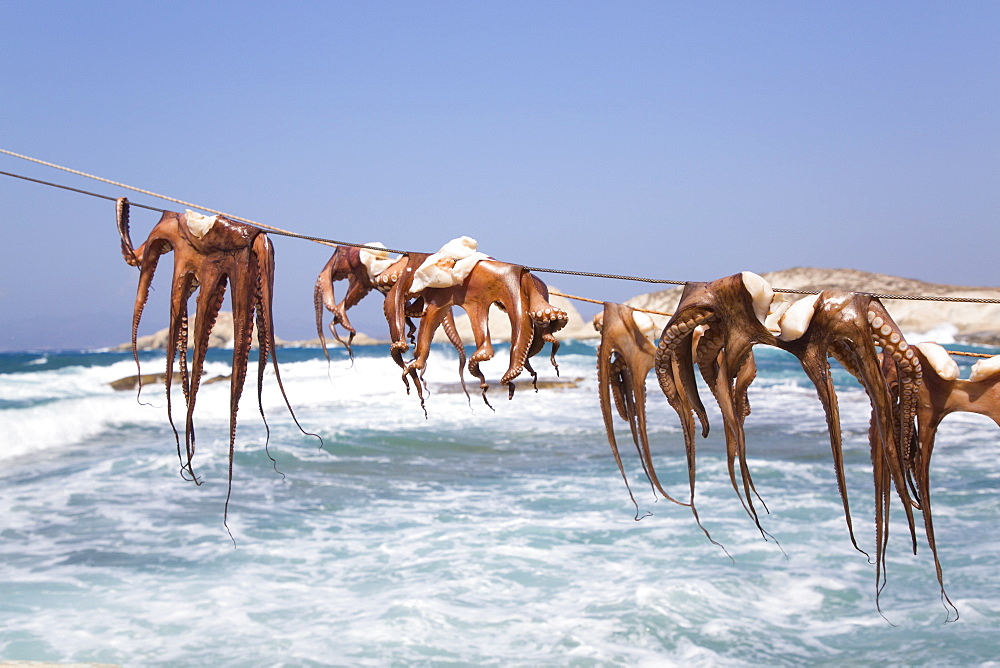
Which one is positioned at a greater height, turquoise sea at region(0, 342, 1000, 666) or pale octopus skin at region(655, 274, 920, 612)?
pale octopus skin at region(655, 274, 920, 612)

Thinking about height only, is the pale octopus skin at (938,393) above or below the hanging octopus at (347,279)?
below

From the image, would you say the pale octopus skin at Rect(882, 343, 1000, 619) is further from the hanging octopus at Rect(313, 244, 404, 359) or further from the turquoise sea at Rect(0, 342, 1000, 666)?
the turquoise sea at Rect(0, 342, 1000, 666)

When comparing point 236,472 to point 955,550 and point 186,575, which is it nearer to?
point 186,575

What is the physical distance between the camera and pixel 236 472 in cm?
1341

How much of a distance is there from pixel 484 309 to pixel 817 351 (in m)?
1.26

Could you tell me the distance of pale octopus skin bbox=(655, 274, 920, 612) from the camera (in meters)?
2.46

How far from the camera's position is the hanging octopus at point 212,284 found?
3.05 meters

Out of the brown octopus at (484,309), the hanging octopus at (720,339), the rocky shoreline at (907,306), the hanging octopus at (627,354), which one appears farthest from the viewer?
the rocky shoreline at (907,306)

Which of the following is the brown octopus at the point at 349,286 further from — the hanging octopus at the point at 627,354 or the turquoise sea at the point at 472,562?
the turquoise sea at the point at 472,562

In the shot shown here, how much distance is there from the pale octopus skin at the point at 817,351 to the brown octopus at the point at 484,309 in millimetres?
505

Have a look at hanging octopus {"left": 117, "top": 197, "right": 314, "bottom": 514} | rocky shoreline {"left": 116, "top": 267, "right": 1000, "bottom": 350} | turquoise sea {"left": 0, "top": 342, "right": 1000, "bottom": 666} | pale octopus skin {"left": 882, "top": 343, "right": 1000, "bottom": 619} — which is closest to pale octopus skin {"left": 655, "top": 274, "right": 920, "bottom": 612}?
pale octopus skin {"left": 882, "top": 343, "right": 1000, "bottom": 619}

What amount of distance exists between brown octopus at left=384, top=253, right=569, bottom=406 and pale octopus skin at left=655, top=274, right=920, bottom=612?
505mm

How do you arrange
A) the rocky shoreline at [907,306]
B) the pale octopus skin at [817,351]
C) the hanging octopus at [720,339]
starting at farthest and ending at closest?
1. the rocky shoreline at [907,306]
2. the hanging octopus at [720,339]
3. the pale octopus skin at [817,351]

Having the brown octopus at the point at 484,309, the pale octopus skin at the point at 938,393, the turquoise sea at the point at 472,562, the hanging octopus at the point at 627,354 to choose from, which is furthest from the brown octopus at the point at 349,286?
the turquoise sea at the point at 472,562
